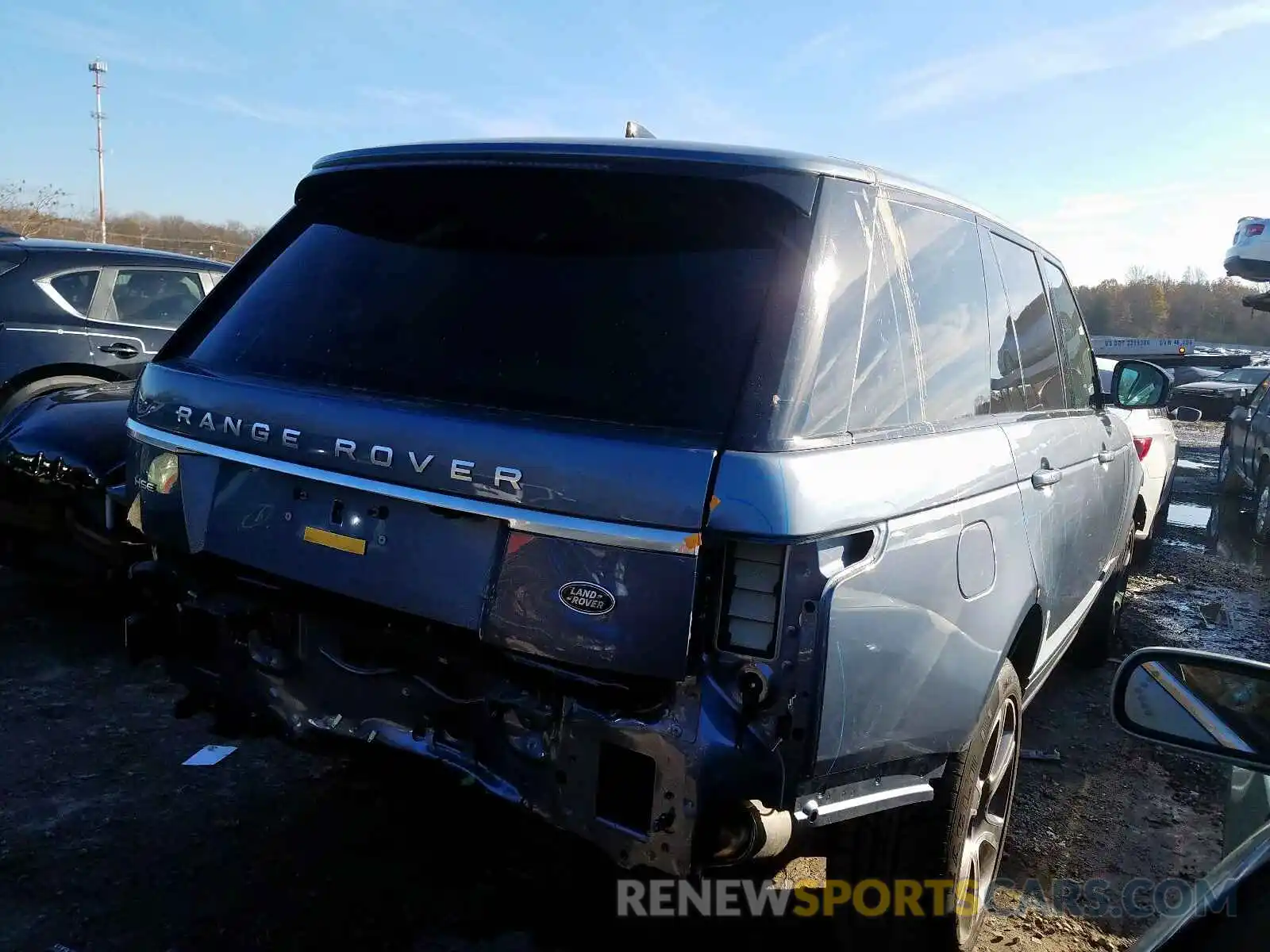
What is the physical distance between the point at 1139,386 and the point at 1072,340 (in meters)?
0.72

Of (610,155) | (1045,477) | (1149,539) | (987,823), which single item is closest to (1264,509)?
(1149,539)

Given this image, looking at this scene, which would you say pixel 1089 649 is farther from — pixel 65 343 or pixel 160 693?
pixel 65 343

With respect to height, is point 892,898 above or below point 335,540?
below

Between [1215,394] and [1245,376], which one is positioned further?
[1245,376]

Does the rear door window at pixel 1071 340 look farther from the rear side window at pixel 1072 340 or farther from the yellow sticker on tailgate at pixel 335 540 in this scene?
the yellow sticker on tailgate at pixel 335 540

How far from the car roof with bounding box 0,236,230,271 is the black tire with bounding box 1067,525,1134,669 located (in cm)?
598

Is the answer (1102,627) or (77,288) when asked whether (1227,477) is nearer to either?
(1102,627)

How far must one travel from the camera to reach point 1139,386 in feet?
15.5

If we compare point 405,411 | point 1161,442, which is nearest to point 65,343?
point 405,411

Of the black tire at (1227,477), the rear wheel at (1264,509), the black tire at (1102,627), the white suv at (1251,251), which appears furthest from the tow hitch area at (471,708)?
the white suv at (1251,251)

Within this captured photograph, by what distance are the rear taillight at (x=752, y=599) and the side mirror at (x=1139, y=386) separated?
11.5 ft

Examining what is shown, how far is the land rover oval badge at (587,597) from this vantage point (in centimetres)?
188

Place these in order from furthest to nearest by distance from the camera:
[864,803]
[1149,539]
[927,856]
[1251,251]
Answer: [1251,251] → [1149,539] → [927,856] → [864,803]

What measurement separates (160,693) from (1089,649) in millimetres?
4701
